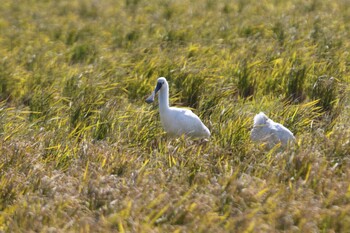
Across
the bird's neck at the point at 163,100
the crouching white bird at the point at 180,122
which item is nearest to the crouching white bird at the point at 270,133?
the crouching white bird at the point at 180,122

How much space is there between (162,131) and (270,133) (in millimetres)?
1073

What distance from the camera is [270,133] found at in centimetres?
614

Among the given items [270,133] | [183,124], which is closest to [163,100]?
[183,124]

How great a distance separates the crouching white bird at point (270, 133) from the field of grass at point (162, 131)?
3.5 inches

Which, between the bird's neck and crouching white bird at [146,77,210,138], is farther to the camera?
the bird's neck

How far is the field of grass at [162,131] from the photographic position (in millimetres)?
4574

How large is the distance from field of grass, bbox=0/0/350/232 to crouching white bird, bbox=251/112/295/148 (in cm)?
9

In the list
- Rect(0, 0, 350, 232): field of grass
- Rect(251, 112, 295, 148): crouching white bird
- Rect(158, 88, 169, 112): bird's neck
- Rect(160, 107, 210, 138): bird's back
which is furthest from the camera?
Rect(158, 88, 169, 112): bird's neck

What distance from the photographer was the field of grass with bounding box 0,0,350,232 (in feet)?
15.0

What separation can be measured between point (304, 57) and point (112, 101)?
264 cm

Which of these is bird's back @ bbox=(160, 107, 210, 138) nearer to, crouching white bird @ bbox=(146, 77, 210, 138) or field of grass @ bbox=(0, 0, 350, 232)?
crouching white bird @ bbox=(146, 77, 210, 138)

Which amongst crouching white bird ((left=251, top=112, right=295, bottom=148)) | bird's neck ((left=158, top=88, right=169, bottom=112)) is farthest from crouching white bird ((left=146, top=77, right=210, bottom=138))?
crouching white bird ((left=251, top=112, right=295, bottom=148))

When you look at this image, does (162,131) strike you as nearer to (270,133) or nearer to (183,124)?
A: (183,124)

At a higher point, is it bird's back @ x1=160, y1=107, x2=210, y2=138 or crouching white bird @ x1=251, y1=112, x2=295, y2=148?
crouching white bird @ x1=251, y1=112, x2=295, y2=148
